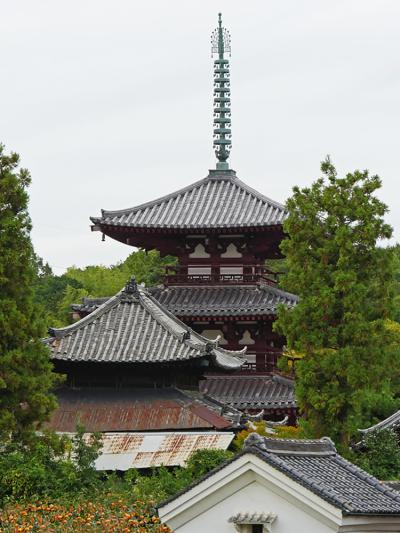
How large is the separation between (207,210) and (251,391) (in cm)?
712

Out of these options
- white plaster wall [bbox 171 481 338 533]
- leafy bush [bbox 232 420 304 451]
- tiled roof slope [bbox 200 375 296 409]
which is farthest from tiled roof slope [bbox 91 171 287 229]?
white plaster wall [bbox 171 481 338 533]

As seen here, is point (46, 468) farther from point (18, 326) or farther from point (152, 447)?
point (152, 447)

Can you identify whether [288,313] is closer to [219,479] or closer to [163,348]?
[163,348]

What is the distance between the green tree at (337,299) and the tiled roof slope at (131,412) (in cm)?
297

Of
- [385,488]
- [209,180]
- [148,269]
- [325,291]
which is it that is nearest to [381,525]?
[385,488]

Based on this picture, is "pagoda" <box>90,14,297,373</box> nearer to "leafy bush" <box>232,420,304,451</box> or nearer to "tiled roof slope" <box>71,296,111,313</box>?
"tiled roof slope" <box>71,296,111,313</box>

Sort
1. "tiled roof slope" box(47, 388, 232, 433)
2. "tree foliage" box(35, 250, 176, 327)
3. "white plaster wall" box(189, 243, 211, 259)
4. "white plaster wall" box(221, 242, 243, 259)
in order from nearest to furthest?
"tiled roof slope" box(47, 388, 232, 433) < "white plaster wall" box(221, 242, 243, 259) < "white plaster wall" box(189, 243, 211, 259) < "tree foliage" box(35, 250, 176, 327)

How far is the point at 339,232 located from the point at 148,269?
2140 inches

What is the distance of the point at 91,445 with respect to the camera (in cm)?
3556

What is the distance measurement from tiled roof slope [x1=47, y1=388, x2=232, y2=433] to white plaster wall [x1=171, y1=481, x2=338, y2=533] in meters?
16.9

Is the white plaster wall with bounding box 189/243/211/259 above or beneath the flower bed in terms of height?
above

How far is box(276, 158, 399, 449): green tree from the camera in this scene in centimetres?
4147

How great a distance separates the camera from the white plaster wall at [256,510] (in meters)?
23.1

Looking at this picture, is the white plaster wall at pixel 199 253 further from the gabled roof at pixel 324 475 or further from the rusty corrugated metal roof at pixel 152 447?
the gabled roof at pixel 324 475
